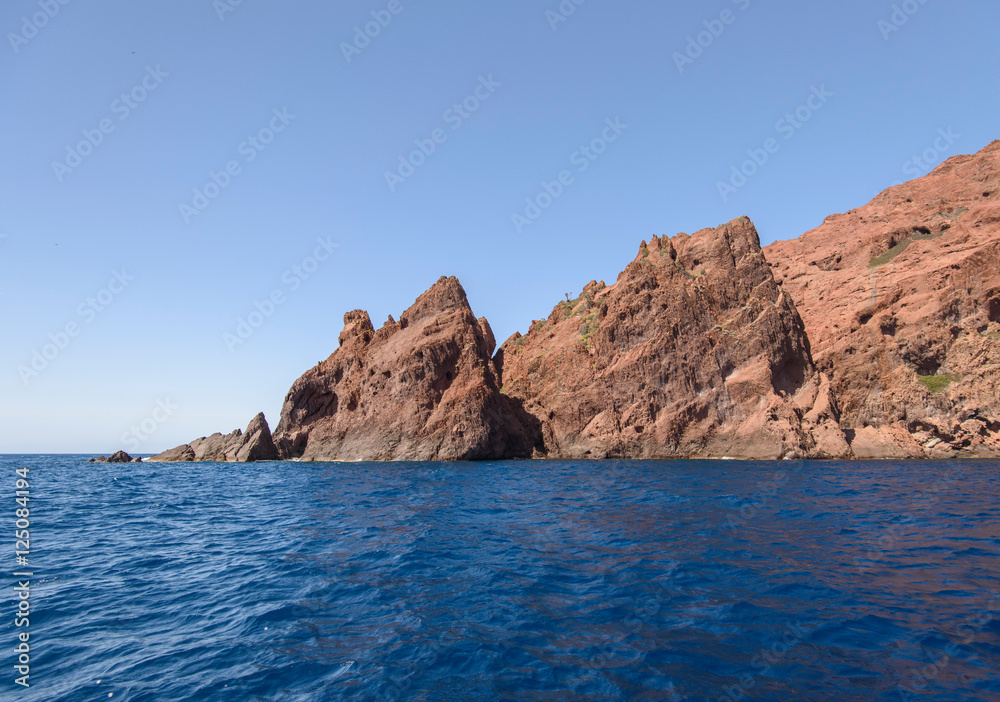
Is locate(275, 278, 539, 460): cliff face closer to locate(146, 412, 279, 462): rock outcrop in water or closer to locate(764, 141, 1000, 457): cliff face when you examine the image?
locate(146, 412, 279, 462): rock outcrop in water

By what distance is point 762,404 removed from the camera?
52.8 metres

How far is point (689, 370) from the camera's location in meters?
57.8

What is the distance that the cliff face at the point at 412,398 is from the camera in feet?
199

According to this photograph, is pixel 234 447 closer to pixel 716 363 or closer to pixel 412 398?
pixel 412 398

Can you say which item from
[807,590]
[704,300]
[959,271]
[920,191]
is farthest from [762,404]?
[920,191]

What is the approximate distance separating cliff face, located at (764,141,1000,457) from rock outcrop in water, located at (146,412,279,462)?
231ft

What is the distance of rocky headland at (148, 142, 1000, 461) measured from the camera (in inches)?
1944

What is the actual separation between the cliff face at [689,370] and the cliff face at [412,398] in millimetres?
7099

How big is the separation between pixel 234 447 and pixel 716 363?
67301 mm

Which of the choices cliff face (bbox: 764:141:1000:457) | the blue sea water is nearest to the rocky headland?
cliff face (bbox: 764:141:1000:457)

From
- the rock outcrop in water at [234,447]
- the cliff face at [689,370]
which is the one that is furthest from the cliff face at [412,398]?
the cliff face at [689,370]

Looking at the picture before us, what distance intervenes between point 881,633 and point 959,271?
6040 centimetres

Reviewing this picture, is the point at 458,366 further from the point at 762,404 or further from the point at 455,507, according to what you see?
the point at 455,507

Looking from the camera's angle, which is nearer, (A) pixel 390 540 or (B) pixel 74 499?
(A) pixel 390 540
